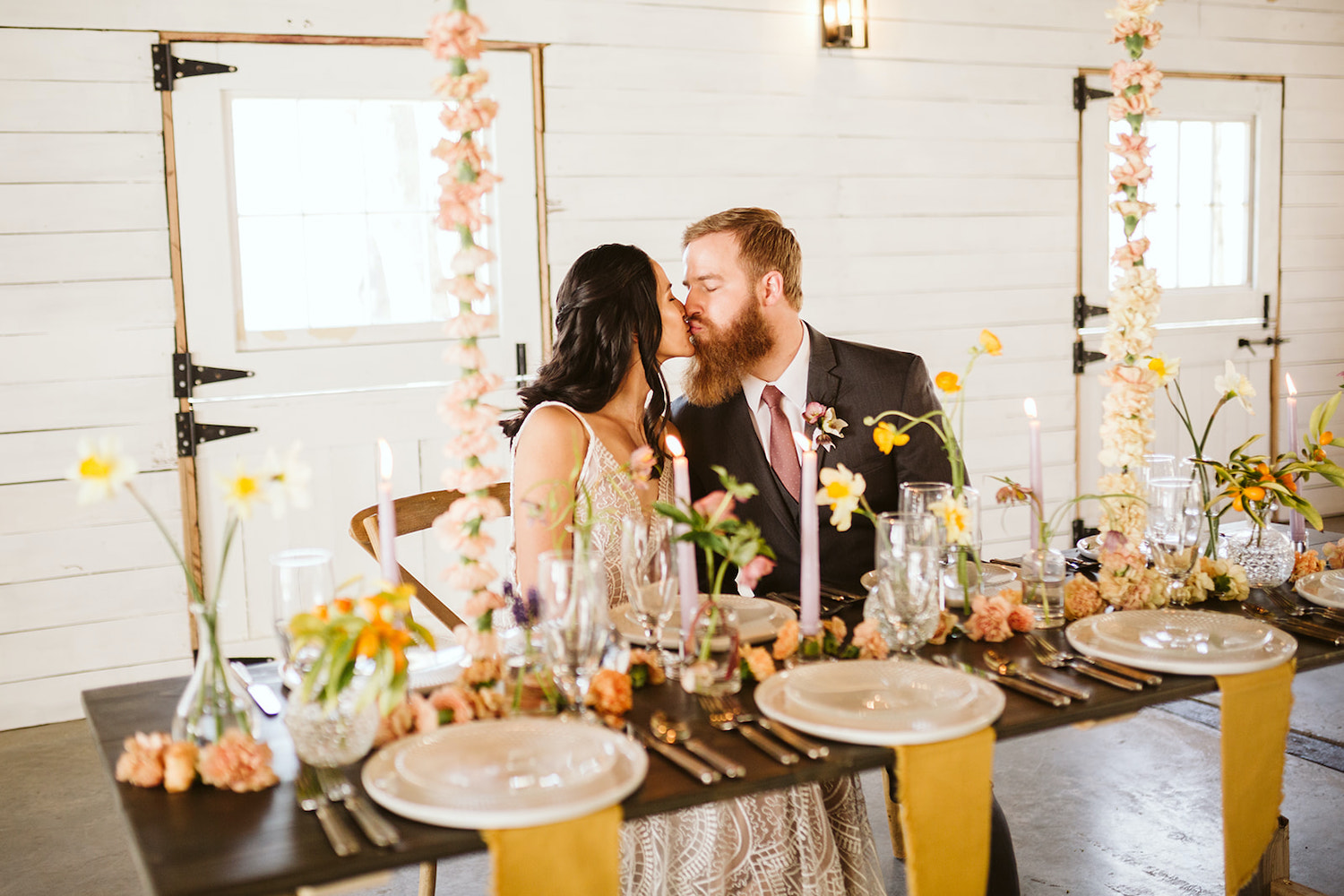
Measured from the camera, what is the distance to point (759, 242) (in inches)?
105

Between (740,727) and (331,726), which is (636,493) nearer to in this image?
(740,727)

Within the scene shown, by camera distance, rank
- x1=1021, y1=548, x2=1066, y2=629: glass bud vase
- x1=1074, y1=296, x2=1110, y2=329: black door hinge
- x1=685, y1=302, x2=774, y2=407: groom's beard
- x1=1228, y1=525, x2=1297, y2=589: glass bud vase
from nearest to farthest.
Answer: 1. x1=1021, y1=548, x2=1066, y2=629: glass bud vase
2. x1=1228, y1=525, x2=1297, y2=589: glass bud vase
3. x1=685, y1=302, x2=774, y2=407: groom's beard
4. x1=1074, y1=296, x2=1110, y2=329: black door hinge

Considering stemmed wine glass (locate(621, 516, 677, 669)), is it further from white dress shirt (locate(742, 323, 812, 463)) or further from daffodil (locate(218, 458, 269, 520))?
white dress shirt (locate(742, 323, 812, 463))

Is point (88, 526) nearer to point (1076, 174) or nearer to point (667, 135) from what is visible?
point (667, 135)

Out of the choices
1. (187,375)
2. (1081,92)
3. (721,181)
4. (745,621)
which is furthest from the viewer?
(1081,92)

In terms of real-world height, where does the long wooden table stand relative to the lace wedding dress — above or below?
above

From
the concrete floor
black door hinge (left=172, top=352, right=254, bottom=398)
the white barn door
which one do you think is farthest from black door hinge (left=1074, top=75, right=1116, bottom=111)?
black door hinge (left=172, top=352, right=254, bottom=398)

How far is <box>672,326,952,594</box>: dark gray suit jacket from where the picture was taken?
8.02ft

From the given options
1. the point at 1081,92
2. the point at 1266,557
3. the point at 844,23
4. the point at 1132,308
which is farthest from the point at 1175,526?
the point at 1081,92

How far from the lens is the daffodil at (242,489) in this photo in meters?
1.27

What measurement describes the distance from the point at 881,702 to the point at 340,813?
63cm

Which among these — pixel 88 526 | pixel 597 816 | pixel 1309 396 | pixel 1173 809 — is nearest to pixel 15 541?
pixel 88 526

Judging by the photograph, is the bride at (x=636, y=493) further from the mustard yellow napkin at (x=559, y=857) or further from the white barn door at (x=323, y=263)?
the white barn door at (x=323, y=263)

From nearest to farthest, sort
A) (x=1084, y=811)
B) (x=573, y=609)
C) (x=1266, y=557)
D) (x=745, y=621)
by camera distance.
A: (x=573, y=609), (x=745, y=621), (x=1266, y=557), (x=1084, y=811)
